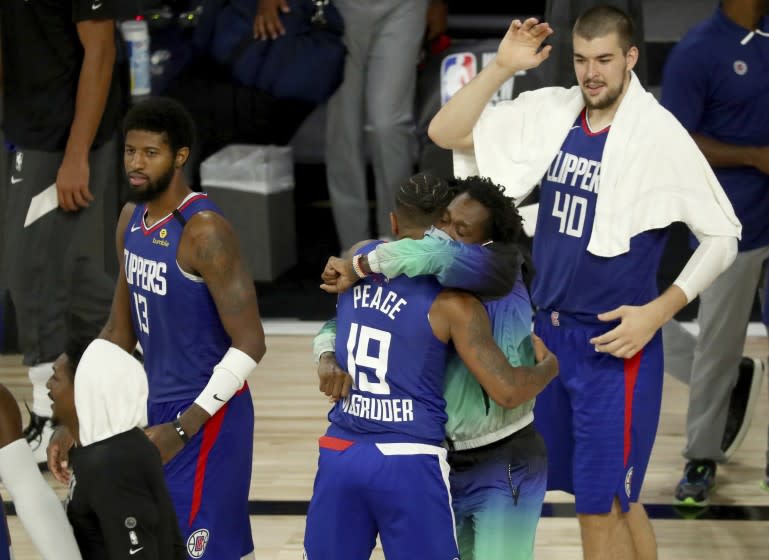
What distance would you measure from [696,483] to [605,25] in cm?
219

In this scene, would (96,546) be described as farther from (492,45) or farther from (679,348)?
(492,45)

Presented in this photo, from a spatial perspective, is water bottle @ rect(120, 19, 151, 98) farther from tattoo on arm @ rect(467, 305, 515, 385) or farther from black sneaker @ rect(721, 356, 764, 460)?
tattoo on arm @ rect(467, 305, 515, 385)

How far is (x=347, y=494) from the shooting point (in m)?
3.55

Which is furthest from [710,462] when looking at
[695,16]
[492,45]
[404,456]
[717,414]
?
[695,16]

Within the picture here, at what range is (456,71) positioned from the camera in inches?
308

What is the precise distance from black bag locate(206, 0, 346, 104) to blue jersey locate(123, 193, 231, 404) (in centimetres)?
376

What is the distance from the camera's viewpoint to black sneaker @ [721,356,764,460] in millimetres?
5855

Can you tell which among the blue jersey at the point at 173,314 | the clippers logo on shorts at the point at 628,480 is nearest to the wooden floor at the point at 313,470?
the clippers logo on shorts at the point at 628,480

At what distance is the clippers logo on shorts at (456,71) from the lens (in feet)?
25.6

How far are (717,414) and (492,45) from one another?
2.96m

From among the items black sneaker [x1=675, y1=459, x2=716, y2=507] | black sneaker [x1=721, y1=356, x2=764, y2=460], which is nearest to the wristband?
black sneaker [x1=675, y1=459, x2=716, y2=507]

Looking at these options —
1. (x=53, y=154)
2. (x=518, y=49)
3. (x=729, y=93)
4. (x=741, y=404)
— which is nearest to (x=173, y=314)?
(x=518, y=49)

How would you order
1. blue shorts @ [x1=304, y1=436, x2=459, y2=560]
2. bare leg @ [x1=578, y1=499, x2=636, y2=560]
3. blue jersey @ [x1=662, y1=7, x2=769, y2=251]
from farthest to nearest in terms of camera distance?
blue jersey @ [x1=662, y1=7, x2=769, y2=251], bare leg @ [x1=578, y1=499, x2=636, y2=560], blue shorts @ [x1=304, y1=436, x2=459, y2=560]

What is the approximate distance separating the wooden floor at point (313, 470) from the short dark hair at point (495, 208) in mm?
1762
